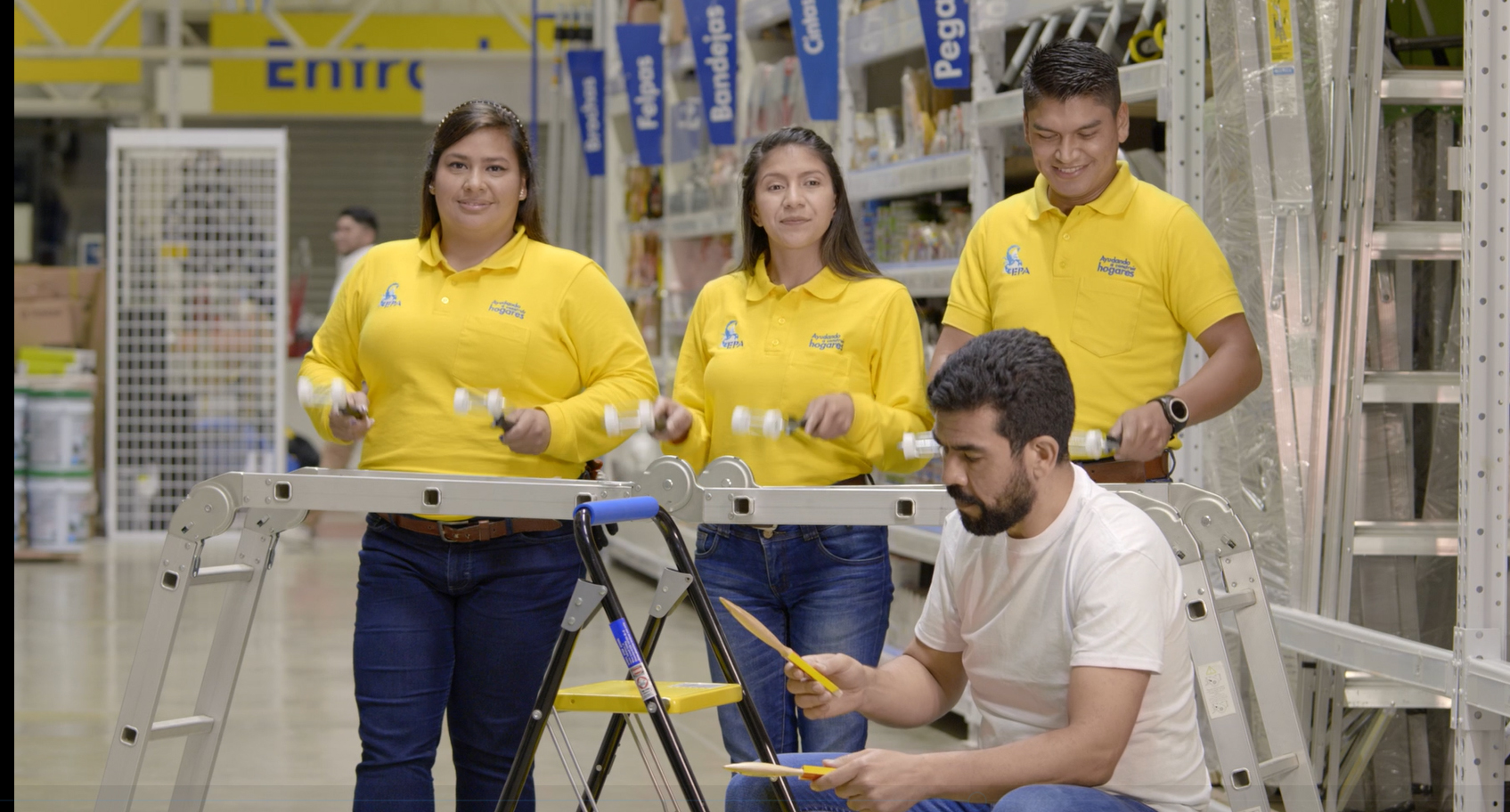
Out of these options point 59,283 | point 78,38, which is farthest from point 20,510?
point 78,38

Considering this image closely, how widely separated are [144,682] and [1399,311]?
3.00m

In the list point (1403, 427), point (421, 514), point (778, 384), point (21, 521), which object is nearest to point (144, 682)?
point (421, 514)

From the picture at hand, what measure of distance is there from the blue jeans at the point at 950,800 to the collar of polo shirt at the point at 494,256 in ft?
3.39

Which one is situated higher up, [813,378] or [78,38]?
[78,38]

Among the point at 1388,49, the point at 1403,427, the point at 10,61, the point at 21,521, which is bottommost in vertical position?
the point at 21,521

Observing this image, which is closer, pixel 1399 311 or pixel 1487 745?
pixel 1487 745

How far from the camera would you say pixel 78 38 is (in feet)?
46.1

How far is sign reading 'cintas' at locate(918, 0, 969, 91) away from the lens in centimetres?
514

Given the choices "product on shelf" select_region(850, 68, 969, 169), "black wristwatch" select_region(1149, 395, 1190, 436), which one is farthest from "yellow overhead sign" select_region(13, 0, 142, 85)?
"black wristwatch" select_region(1149, 395, 1190, 436)

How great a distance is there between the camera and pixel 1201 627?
2.60 m

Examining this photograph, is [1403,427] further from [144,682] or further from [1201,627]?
[144,682]

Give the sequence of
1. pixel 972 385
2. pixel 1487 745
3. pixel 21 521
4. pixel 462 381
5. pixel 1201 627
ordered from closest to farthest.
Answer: pixel 972 385 < pixel 1201 627 < pixel 462 381 < pixel 1487 745 < pixel 21 521

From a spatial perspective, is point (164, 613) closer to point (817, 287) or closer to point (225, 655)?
point (225, 655)

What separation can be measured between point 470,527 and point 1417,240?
2.38 metres
